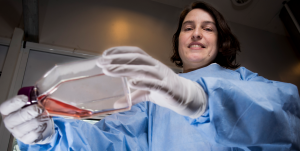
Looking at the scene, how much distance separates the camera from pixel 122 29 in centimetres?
179

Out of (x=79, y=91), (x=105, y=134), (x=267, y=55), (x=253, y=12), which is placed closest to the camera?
(x=79, y=91)

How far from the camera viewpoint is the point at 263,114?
21.8 inches

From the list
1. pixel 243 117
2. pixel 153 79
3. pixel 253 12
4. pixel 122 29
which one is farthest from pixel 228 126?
pixel 253 12

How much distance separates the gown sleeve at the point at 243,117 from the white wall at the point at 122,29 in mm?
1247

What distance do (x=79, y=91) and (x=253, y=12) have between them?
237 cm

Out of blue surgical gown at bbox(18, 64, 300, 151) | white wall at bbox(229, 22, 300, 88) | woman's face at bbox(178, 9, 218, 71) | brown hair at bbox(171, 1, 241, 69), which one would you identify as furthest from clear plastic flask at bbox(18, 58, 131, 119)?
white wall at bbox(229, 22, 300, 88)

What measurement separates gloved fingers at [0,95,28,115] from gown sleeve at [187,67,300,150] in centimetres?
50

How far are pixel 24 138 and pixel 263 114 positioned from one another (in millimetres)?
727

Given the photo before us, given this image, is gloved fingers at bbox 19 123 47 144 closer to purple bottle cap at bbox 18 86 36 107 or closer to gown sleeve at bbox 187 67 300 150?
purple bottle cap at bbox 18 86 36 107

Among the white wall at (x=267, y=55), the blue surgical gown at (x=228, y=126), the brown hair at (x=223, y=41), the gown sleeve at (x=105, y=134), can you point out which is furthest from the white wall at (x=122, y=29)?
the blue surgical gown at (x=228, y=126)

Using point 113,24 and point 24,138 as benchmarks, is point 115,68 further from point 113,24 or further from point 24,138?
point 113,24

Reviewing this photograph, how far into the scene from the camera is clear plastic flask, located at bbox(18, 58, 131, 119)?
541mm

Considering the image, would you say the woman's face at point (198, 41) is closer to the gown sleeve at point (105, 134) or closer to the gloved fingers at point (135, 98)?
the gown sleeve at point (105, 134)

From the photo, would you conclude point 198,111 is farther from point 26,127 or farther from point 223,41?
point 223,41
